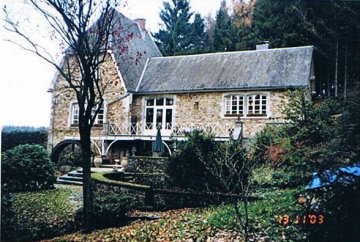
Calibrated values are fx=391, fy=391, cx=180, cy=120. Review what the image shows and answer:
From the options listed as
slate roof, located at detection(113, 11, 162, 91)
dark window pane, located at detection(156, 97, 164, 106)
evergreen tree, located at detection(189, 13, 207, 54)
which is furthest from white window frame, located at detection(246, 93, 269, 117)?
slate roof, located at detection(113, 11, 162, 91)

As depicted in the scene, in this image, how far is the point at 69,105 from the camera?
277cm

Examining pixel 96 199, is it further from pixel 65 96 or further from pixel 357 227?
pixel 357 227

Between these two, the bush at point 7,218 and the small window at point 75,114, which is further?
the small window at point 75,114

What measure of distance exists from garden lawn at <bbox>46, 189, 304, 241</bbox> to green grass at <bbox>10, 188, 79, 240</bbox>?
3.7 inches

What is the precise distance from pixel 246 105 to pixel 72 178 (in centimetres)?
137

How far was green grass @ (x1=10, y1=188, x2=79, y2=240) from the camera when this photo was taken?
8.72ft

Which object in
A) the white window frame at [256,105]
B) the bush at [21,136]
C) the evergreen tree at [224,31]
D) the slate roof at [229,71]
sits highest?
the evergreen tree at [224,31]

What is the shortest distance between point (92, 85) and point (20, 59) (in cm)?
55

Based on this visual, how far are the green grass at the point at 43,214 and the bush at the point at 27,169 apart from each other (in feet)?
0.22

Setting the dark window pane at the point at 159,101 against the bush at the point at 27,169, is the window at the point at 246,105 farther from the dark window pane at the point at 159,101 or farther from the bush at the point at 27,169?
the bush at the point at 27,169

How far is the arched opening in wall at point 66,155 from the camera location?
282cm

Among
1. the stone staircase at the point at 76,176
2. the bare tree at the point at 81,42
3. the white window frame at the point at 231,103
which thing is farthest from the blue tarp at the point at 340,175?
the bare tree at the point at 81,42

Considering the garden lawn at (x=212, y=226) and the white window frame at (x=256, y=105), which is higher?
the white window frame at (x=256, y=105)

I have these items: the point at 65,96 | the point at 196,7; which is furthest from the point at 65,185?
the point at 196,7
